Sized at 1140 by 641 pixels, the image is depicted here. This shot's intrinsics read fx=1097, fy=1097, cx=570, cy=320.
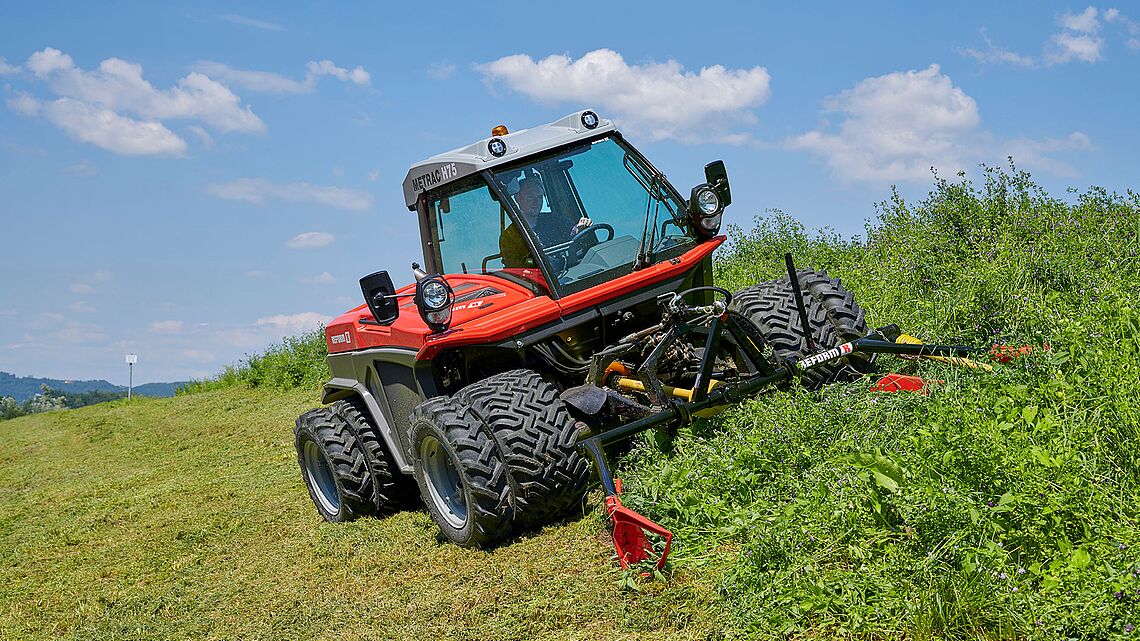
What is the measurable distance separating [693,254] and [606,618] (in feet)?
9.28

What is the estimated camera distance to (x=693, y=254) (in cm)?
659

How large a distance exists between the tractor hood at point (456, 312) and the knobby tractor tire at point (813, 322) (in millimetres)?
1240

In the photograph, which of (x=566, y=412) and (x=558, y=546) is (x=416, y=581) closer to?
(x=558, y=546)

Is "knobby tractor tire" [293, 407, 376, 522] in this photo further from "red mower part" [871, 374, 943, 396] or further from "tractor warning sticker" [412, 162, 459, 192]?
"red mower part" [871, 374, 943, 396]

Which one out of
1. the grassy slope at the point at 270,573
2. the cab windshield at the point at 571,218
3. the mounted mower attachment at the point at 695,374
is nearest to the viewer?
the grassy slope at the point at 270,573

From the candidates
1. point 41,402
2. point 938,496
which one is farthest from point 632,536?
point 41,402

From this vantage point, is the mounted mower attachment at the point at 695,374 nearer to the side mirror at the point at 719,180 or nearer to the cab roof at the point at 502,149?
the side mirror at the point at 719,180

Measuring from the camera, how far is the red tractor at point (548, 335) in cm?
553

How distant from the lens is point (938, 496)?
3615 mm

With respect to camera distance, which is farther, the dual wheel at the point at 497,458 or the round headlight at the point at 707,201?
the round headlight at the point at 707,201

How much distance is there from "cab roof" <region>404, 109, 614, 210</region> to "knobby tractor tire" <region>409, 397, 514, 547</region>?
5.22 feet

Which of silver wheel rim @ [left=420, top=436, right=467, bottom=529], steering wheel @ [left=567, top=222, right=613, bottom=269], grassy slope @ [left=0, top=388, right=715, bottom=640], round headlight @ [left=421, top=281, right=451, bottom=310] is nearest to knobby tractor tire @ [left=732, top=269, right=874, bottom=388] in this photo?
steering wheel @ [left=567, top=222, right=613, bottom=269]

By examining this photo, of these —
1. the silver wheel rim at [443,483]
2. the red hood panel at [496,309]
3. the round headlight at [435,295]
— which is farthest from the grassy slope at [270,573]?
the round headlight at [435,295]

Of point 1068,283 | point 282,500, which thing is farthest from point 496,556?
point 1068,283
